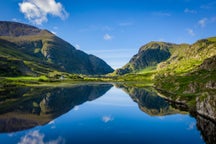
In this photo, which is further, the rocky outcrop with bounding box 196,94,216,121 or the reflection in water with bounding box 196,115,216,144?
the rocky outcrop with bounding box 196,94,216,121

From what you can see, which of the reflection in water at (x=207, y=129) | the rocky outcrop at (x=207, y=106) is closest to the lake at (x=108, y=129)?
the reflection in water at (x=207, y=129)

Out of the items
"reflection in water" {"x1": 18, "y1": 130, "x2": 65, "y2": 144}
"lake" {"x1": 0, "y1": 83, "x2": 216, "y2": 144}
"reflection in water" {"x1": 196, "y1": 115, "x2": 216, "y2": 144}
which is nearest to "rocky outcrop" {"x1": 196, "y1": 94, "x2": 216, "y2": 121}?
"reflection in water" {"x1": 196, "y1": 115, "x2": 216, "y2": 144}

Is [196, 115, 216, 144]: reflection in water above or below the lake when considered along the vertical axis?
above

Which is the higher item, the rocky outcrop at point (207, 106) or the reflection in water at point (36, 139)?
the rocky outcrop at point (207, 106)

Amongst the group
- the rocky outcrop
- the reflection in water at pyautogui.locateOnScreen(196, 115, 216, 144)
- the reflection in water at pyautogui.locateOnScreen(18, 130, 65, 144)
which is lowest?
the reflection in water at pyautogui.locateOnScreen(18, 130, 65, 144)

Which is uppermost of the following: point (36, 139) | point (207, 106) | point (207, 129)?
point (207, 106)

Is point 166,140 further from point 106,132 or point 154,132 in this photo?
point 106,132

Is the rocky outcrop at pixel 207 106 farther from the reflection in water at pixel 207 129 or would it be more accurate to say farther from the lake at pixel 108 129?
the lake at pixel 108 129

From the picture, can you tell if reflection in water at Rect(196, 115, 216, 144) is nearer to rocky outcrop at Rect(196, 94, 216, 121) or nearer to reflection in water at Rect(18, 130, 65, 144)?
rocky outcrop at Rect(196, 94, 216, 121)

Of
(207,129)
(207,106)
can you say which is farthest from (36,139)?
(207,106)

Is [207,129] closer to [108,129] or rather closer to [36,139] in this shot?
[108,129]

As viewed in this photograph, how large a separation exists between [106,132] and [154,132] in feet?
42.1

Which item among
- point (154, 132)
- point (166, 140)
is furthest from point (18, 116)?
point (166, 140)

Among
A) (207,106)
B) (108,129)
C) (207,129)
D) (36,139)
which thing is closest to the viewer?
(36,139)
